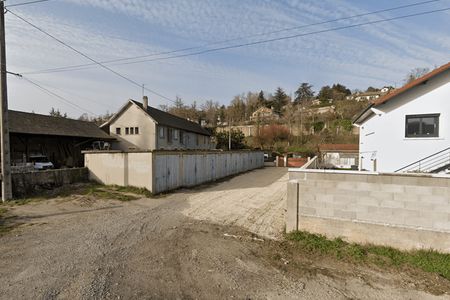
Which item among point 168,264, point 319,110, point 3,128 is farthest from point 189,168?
point 319,110

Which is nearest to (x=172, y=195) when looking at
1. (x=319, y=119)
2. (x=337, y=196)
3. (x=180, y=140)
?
(x=337, y=196)

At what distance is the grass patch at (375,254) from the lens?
18.3ft

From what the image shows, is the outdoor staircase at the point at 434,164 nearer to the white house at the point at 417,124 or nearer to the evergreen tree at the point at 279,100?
the white house at the point at 417,124

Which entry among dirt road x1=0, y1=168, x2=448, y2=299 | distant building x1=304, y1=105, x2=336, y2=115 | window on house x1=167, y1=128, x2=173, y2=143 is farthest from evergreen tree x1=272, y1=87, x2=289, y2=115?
dirt road x1=0, y1=168, x2=448, y2=299

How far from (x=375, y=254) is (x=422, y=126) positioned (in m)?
Answer: 9.26

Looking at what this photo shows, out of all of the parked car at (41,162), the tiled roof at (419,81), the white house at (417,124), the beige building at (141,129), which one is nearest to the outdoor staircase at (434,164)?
the white house at (417,124)

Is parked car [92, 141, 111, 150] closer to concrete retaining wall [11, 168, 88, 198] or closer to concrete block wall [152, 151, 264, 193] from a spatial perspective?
concrete retaining wall [11, 168, 88, 198]

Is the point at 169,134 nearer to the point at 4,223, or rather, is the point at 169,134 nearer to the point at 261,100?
the point at 4,223

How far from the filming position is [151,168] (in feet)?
43.9

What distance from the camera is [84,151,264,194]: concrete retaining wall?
13616 millimetres

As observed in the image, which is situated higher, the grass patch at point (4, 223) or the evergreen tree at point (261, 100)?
the evergreen tree at point (261, 100)

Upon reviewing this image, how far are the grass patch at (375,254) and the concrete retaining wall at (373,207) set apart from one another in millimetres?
186

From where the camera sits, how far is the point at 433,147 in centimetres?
1175

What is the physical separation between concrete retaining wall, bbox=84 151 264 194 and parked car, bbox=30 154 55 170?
7187mm
